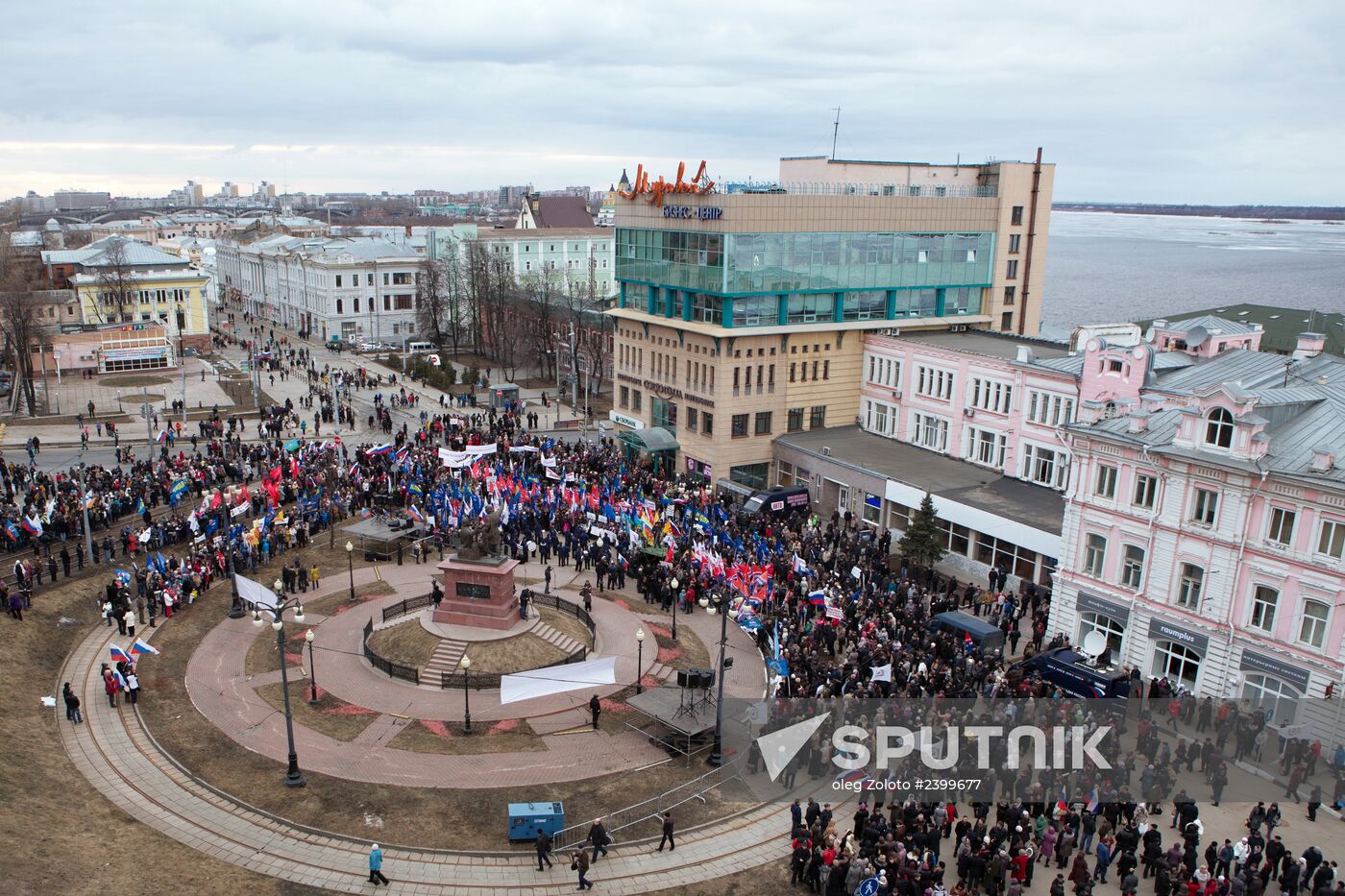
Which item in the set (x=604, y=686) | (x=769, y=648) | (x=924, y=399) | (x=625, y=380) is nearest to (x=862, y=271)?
(x=924, y=399)

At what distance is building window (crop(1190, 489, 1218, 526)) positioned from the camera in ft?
97.5

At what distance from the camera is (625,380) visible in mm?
62250

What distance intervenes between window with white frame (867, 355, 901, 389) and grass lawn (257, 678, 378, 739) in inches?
1328

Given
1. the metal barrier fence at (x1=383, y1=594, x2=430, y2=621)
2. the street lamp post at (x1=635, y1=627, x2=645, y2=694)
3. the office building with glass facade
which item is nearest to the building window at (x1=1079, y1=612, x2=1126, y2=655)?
the street lamp post at (x1=635, y1=627, x2=645, y2=694)

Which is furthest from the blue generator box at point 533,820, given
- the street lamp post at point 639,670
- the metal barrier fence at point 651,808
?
the street lamp post at point 639,670

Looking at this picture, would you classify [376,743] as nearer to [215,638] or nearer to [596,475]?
[215,638]

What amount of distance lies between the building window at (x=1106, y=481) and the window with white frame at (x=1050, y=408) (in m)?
9.57

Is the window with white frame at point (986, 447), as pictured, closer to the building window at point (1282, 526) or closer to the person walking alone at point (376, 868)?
the building window at point (1282, 526)

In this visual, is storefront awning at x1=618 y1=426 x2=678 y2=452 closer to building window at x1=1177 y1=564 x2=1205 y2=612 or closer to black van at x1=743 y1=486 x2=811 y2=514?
black van at x1=743 y1=486 x2=811 y2=514

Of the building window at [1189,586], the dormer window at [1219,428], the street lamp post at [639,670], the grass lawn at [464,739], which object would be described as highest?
the dormer window at [1219,428]

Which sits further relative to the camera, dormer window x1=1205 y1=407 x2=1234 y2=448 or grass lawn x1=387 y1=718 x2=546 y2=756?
dormer window x1=1205 y1=407 x2=1234 y2=448

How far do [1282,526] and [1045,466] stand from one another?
53.2ft

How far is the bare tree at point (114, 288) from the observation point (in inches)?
3669

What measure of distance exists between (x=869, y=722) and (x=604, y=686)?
8.79m
